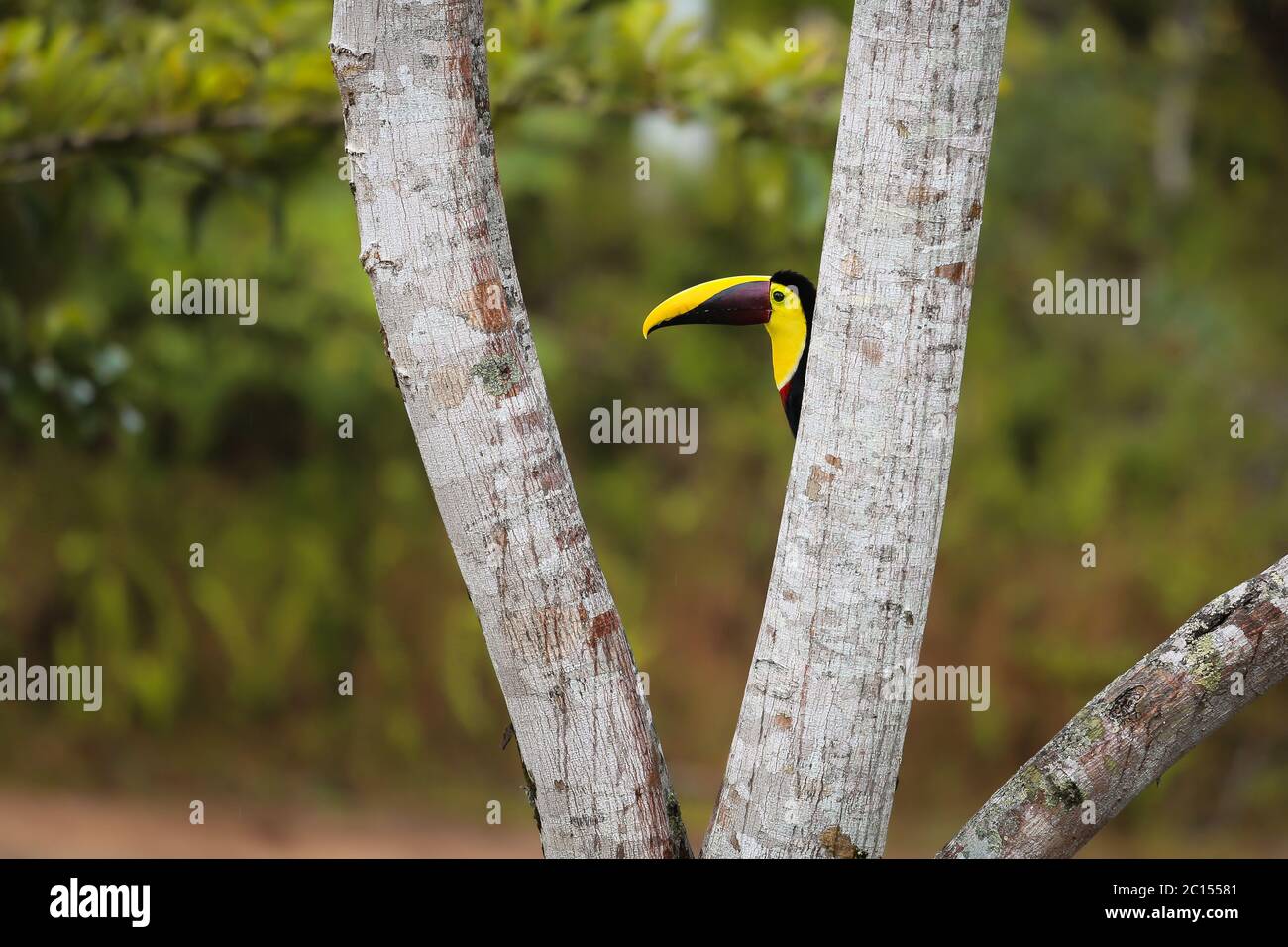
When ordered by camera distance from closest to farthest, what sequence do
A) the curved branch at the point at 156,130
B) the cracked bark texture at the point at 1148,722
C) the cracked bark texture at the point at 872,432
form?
the cracked bark texture at the point at 872,432
the cracked bark texture at the point at 1148,722
the curved branch at the point at 156,130

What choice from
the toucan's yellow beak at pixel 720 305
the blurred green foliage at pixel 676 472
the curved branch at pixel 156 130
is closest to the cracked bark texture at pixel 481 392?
the toucan's yellow beak at pixel 720 305

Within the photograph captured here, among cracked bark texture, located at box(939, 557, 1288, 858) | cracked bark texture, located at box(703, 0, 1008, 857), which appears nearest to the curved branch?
cracked bark texture, located at box(703, 0, 1008, 857)

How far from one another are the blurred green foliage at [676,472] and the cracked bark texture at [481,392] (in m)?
5.03

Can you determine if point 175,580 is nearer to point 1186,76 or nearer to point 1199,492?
point 1199,492

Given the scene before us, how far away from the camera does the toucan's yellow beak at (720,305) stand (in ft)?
6.89

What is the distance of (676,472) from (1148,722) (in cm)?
620

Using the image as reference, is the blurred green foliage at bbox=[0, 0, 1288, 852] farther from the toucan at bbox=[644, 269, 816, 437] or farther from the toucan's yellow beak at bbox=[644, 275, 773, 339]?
the toucan's yellow beak at bbox=[644, 275, 773, 339]

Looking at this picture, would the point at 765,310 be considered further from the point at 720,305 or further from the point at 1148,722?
the point at 1148,722

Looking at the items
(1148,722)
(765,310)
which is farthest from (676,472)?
(1148,722)

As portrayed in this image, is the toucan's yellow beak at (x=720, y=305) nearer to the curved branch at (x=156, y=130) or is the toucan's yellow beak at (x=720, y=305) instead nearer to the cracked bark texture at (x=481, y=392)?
the cracked bark texture at (x=481, y=392)

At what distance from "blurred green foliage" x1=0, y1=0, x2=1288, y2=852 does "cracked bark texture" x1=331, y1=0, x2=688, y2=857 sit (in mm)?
5026

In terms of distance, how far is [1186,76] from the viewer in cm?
775

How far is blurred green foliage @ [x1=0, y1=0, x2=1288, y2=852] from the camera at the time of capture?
684 cm

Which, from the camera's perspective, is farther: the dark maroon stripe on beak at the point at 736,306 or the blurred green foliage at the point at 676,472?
the blurred green foliage at the point at 676,472
